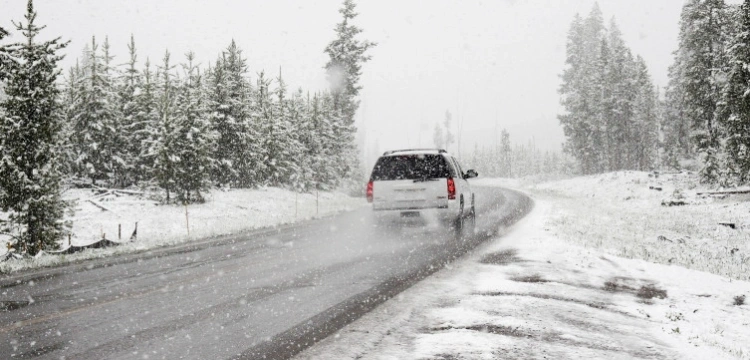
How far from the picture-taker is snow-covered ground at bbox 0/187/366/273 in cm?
1839

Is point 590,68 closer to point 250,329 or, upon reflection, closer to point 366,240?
point 366,240

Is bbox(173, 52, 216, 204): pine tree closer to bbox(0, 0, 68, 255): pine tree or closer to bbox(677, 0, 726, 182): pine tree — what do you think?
bbox(0, 0, 68, 255): pine tree

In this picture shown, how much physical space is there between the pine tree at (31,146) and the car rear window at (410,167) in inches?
389

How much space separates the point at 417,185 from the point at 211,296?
7182mm

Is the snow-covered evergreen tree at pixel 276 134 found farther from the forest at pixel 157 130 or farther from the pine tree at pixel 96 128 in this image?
the pine tree at pixel 96 128

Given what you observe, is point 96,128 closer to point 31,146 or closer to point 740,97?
point 31,146

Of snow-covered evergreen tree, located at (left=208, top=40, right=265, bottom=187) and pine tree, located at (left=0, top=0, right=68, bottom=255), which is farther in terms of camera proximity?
snow-covered evergreen tree, located at (left=208, top=40, right=265, bottom=187)

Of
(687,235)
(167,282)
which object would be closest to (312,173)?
(687,235)

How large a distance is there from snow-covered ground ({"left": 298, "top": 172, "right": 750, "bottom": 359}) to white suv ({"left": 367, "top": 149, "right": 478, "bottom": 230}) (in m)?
1.85

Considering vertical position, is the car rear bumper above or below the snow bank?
above

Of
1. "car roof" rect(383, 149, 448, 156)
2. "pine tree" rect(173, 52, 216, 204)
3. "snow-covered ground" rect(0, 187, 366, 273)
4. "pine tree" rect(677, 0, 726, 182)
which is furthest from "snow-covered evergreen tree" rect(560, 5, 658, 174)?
"car roof" rect(383, 149, 448, 156)

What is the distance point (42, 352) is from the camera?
4.48 metres

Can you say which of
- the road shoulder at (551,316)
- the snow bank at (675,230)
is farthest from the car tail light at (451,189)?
the road shoulder at (551,316)

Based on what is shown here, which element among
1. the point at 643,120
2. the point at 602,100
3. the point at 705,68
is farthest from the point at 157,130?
the point at 643,120
